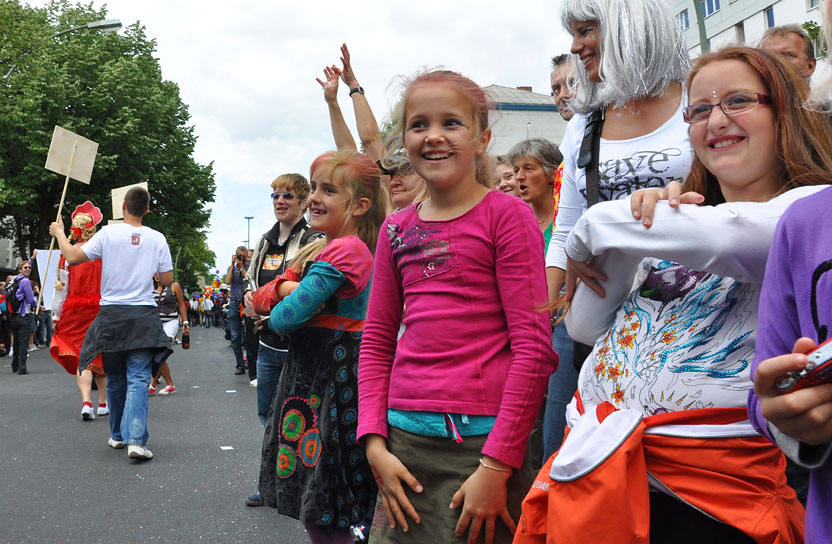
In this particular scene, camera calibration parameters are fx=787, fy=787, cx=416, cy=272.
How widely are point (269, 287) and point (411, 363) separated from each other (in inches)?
59.5

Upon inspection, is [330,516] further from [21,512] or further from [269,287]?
[21,512]

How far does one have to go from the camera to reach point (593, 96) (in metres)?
2.48

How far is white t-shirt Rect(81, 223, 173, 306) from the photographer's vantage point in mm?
6527

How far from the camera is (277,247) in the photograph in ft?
15.7

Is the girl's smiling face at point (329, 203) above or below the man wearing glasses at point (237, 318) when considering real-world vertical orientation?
above

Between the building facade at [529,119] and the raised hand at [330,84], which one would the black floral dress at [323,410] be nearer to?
the raised hand at [330,84]

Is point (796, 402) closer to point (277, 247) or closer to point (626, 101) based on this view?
point (626, 101)

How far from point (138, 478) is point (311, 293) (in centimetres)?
332

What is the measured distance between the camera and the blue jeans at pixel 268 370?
4492mm

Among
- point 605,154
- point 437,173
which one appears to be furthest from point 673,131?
point 437,173

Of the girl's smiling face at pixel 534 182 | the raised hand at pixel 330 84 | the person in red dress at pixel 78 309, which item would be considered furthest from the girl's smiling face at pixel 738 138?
the person in red dress at pixel 78 309

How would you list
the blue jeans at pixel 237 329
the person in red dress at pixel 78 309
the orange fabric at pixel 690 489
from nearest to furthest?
the orange fabric at pixel 690 489
the person in red dress at pixel 78 309
the blue jeans at pixel 237 329

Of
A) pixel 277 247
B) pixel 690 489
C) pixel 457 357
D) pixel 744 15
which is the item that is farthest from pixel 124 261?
pixel 744 15

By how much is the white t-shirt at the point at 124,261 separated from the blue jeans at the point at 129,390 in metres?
0.45
